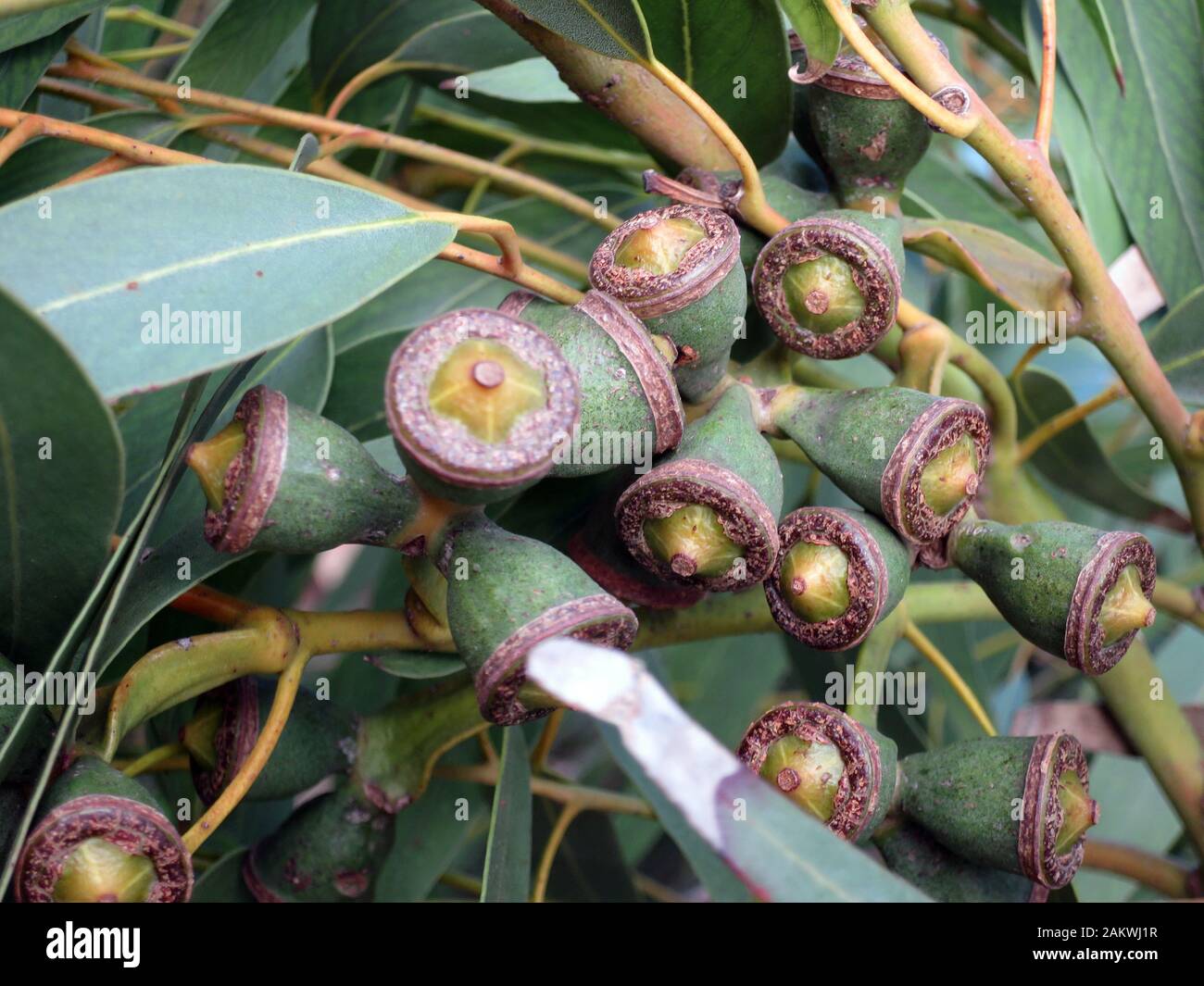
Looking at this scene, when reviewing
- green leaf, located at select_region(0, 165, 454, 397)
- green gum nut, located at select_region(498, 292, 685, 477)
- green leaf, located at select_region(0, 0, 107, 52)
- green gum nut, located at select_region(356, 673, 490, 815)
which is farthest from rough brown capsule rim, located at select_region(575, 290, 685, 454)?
green leaf, located at select_region(0, 0, 107, 52)

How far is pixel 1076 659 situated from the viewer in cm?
87

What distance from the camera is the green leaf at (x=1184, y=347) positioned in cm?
113

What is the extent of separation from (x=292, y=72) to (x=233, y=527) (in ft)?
2.90

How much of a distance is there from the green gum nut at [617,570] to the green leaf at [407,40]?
548mm

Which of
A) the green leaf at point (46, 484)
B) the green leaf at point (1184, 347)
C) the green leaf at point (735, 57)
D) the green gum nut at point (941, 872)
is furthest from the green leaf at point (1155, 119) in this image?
the green leaf at point (46, 484)

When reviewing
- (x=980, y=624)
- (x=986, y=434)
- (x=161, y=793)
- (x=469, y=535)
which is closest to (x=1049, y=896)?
(x=986, y=434)

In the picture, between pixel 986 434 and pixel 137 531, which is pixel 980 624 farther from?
pixel 137 531

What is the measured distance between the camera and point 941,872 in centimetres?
94

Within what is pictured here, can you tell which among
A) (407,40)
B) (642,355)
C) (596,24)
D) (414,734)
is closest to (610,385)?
(642,355)

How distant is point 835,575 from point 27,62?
2.50 ft

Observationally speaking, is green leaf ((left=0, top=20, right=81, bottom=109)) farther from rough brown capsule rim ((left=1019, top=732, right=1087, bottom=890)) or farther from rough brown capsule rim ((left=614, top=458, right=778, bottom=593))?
rough brown capsule rim ((left=1019, top=732, right=1087, bottom=890))

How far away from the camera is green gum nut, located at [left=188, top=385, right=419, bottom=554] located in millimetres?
739

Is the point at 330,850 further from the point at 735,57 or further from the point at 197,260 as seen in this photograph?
the point at 735,57

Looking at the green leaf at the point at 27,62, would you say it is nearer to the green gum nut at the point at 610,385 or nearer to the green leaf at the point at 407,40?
the green leaf at the point at 407,40
